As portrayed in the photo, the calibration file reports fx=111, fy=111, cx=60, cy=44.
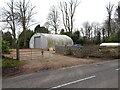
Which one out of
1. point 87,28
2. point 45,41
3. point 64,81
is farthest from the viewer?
point 87,28

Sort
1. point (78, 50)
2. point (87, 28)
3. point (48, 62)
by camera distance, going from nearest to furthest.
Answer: point (48, 62) → point (78, 50) → point (87, 28)

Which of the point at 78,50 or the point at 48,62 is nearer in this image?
the point at 48,62

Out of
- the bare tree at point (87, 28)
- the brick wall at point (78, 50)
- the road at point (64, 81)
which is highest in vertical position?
Answer: the bare tree at point (87, 28)

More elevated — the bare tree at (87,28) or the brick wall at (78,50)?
the bare tree at (87,28)

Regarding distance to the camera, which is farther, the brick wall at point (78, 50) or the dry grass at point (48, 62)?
the brick wall at point (78, 50)

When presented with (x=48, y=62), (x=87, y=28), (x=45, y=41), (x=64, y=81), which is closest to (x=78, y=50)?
(x=48, y=62)

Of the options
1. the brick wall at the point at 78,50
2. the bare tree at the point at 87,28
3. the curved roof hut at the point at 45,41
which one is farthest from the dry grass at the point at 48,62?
the bare tree at the point at 87,28

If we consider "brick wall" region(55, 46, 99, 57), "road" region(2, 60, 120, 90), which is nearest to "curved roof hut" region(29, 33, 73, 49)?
"brick wall" region(55, 46, 99, 57)

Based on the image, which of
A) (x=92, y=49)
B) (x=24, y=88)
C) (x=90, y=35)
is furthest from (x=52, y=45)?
(x=90, y=35)

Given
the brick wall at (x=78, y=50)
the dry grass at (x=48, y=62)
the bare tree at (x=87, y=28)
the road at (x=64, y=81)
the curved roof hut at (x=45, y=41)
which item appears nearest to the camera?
the road at (x=64, y=81)

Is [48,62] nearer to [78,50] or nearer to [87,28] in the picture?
[78,50]

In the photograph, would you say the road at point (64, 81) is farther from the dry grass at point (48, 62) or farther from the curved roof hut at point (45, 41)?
the curved roof hut at point (45, 41)

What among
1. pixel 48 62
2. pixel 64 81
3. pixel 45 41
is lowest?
pixel 64 81

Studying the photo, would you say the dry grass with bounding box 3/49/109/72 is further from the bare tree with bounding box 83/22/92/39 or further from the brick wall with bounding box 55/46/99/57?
the bare tree with bounding box 83/22/92/39
